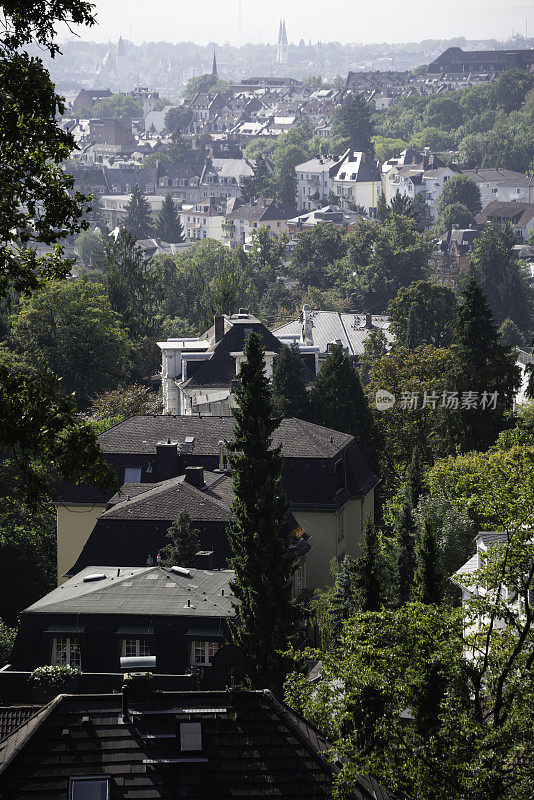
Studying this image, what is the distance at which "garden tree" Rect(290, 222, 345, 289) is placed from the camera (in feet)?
525

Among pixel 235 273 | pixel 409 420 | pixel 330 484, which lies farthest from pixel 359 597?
pixel 235 273

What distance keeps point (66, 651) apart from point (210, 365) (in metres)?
39.5

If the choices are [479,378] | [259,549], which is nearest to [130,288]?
[479,378]

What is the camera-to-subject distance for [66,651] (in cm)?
3841

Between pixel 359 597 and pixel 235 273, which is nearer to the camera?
pixel 359 597

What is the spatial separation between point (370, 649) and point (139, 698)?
405 centimetres

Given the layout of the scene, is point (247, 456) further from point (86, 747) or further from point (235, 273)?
point (235, 273)

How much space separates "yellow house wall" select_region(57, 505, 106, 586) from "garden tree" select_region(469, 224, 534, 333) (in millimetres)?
103068

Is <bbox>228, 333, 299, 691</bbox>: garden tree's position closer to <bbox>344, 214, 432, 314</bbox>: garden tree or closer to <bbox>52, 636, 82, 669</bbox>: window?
<bbox>52, 636, 82, 669</bbox>: window

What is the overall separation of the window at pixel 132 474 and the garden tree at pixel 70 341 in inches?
1177

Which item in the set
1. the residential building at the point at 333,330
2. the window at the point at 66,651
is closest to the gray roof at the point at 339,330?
the residential building at the point at 333,330

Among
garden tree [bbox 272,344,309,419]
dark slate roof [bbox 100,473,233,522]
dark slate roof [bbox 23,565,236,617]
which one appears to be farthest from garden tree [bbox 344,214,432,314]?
dark slate roof [bbox 23,565,236,617]

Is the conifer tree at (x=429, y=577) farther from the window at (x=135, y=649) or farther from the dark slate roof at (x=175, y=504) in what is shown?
the dark slate roof at (x=175, y=504)

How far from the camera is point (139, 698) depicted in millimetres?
24016
